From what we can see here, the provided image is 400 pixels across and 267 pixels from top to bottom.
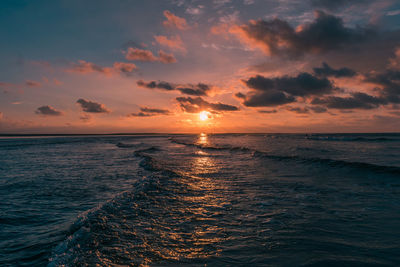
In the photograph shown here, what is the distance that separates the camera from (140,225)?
6359mm

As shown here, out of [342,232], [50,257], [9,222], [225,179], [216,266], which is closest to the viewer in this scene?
[216,266]

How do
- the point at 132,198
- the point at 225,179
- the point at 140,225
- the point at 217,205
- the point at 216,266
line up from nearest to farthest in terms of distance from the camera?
the point at 216,266 → the point at 140,225 → the point at 217,205 → the point at 132,198 → the point at 225,179

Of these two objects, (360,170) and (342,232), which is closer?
(342,232)

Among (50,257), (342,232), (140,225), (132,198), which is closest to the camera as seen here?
(50,257)

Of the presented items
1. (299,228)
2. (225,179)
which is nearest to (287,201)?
(299,228)

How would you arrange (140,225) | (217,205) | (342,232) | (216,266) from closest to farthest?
(216,266), (342,232), (140,225), (217,205)

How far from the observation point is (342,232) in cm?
585

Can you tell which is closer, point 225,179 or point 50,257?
point 50,257

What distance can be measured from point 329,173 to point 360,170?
2633 millimetres

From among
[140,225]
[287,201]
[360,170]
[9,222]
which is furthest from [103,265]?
[360,170]

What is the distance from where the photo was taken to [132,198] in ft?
29.7

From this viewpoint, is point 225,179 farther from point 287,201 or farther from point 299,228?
point 299,228

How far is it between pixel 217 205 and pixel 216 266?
13.0ft

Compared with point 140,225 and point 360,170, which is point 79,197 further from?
point 360,170
